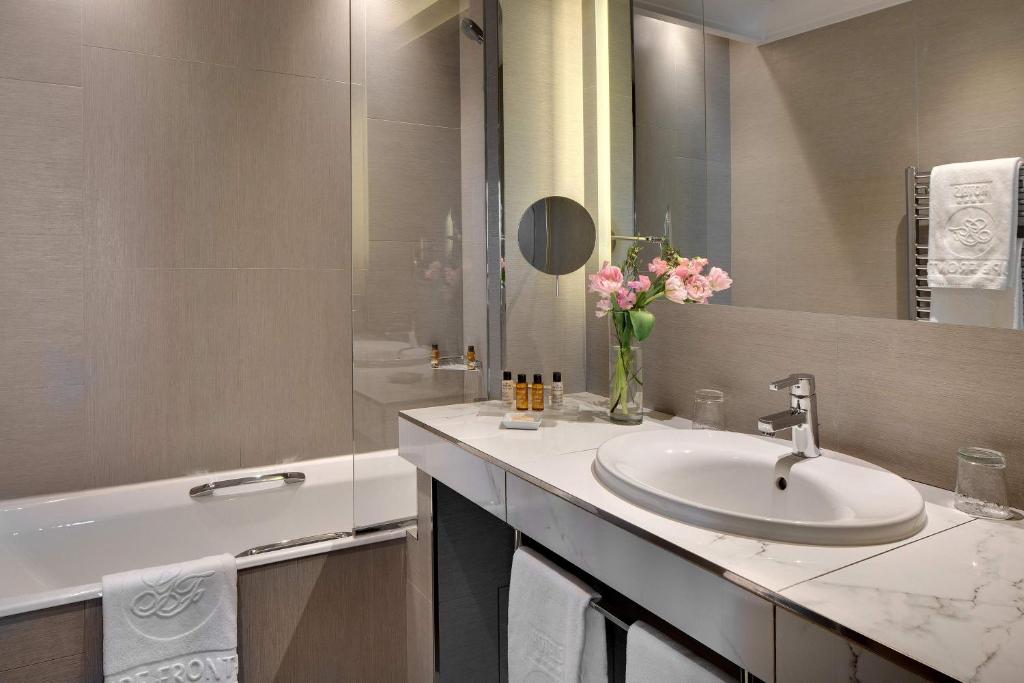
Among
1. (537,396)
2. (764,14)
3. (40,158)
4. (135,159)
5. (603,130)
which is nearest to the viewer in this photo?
(764,14)

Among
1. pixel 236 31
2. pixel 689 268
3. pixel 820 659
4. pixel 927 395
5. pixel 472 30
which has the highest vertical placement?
pixel 236 31

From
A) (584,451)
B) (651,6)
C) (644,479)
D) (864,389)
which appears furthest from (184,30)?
(864,389)

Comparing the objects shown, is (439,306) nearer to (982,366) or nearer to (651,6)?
(651,6)

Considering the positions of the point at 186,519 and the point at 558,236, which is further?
the point at 186,519

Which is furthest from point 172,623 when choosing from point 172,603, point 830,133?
point 830,133

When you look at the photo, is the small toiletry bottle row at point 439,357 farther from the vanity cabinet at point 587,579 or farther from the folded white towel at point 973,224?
the folded white towel at point 973,224

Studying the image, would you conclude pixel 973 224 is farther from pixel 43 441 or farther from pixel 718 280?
pixel 43 441

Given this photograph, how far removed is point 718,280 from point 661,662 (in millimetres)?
846

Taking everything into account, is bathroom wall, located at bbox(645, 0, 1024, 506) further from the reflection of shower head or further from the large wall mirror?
the reflection of shower head

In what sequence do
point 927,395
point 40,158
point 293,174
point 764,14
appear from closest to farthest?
point 927,395, point 764,14, point 40,158, point 293,174

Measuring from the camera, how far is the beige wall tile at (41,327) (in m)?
2.23

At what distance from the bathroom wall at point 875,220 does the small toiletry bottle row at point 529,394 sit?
44 centimetres

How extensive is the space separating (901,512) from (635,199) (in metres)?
1.25

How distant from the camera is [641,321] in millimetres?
1709
